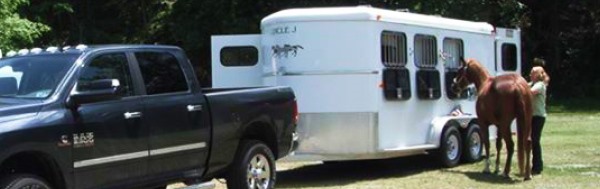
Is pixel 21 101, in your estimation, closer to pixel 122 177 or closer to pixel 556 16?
pixel 122 177

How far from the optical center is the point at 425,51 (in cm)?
1355

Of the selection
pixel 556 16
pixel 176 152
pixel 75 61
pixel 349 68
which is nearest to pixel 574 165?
pixel 349 68

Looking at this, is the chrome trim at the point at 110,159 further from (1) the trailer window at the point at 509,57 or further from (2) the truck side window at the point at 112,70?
(1) the trailer window at the point at 509,57

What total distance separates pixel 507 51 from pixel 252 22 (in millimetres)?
17316

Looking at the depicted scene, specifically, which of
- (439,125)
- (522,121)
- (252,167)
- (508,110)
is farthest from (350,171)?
(252,167)

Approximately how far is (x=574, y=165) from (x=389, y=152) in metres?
3.26

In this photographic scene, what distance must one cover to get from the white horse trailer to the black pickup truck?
2072mm

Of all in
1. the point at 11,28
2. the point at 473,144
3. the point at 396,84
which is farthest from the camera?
the point at 11,28

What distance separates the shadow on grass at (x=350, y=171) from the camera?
1259 centimetres

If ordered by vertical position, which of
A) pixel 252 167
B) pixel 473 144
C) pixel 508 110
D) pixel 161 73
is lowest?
pixel 473 144

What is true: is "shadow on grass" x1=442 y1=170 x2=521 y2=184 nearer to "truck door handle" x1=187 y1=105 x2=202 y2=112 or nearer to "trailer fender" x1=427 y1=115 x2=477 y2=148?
"trailer fender" x1=427 y1=115 x2=477 y2=148

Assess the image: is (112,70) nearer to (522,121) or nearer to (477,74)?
(522,121)

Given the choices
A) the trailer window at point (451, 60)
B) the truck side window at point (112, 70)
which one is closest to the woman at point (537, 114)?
the trailer window at point (451, 60)

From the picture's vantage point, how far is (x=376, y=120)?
1218cm
